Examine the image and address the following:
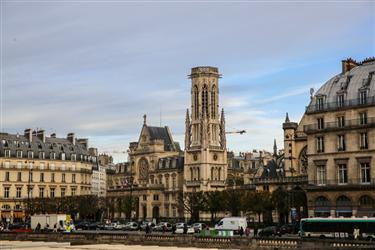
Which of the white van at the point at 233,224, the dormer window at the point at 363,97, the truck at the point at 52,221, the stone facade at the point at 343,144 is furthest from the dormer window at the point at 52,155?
the dormer window at the point at 363,97

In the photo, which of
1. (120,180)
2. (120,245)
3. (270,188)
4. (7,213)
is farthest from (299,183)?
(120,180)

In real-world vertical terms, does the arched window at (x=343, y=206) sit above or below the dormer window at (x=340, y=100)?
below

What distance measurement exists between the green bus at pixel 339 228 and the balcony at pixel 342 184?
47.1 feet

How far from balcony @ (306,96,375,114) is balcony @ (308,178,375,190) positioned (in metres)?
7.79

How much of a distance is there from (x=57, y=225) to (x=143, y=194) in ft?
170

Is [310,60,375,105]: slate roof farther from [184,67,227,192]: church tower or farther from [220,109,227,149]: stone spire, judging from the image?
[220,109,227,149]: stone spire

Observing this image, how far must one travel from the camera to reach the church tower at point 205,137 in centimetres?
12562

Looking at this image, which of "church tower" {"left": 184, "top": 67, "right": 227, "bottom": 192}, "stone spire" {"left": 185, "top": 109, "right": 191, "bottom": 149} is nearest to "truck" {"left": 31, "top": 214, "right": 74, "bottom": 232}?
"church tower" {"left": 184, "top": 67, "right": 227, "bottom": 192}

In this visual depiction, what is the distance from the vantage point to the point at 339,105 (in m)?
74.9

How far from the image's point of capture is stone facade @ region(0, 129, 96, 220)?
118 metres

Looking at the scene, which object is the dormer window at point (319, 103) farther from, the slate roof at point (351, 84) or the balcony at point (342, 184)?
the balcony at point (342, 184)

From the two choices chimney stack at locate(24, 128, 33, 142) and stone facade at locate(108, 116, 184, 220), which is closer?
chimney stack at locate(24, 128, 33, 142)

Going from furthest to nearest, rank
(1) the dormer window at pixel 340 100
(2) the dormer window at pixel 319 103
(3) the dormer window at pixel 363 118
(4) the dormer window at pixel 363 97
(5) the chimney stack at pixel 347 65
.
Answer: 1. (5) the chimney stack at pixel 347 65
2. (2) the dormer window at pixel 319 103
3. (1) the dormer window at pixel 340 100
4. (4) the dormer window at pixel 363 97
5. (3) the dormer window at pixel 363 118

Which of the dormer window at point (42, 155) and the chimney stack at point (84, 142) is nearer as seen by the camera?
the dormer window at point (42, 155)
